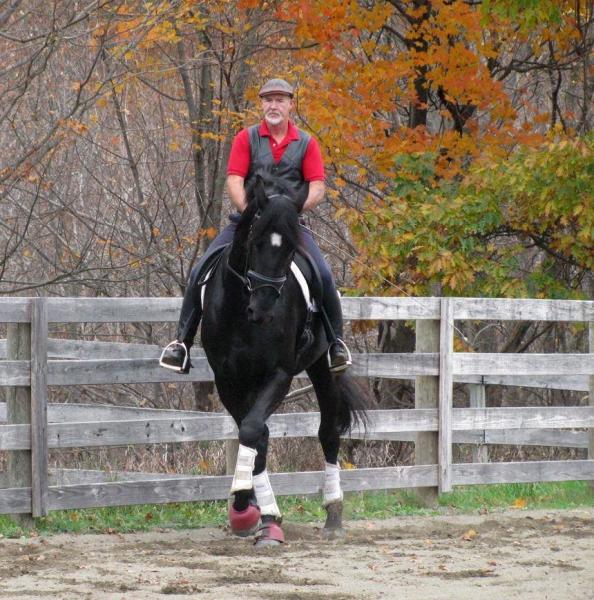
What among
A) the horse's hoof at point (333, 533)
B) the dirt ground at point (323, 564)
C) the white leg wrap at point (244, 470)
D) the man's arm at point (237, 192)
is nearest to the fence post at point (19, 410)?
the dirt ground at point (323, 564)

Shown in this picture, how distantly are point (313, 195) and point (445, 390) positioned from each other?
103 inches

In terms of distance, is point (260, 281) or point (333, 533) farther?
point (333, 533)

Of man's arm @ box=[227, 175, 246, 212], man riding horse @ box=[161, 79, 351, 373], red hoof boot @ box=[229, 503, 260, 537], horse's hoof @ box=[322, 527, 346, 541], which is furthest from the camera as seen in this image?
horse's hoof @ box=[322, 527, 346, 541]

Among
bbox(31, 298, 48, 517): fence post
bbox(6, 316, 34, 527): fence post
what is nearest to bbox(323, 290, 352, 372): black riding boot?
bbox(31, 298, 48, 517): fence post

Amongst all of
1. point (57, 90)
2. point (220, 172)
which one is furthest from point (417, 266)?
point (57, 90)

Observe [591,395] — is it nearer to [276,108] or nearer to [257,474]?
[257,474]

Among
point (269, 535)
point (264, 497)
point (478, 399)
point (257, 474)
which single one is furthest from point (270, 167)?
point (478, 399)

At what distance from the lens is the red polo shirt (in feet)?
25.6

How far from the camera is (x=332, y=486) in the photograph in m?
8.34

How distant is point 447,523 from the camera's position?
8.63 m

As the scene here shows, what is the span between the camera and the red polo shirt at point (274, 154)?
7.81 m

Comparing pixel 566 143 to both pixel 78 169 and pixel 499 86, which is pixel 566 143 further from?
pixel 78 169

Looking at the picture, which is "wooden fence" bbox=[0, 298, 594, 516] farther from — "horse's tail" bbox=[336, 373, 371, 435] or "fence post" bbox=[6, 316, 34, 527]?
"horse's tail" bbox=[336, 373, 371, 435]

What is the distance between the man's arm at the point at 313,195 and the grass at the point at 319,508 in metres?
2.39
